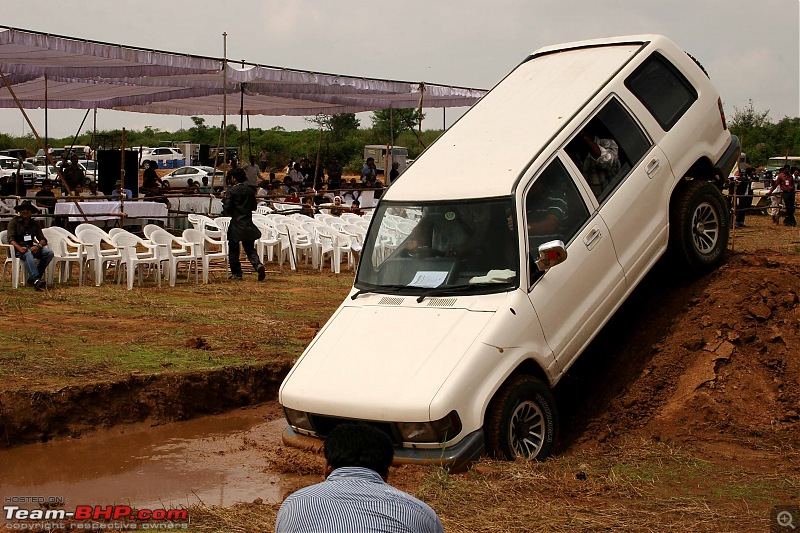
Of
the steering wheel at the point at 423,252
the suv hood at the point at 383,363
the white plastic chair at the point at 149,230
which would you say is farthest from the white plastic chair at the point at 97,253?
the suv hood at the point at 383,363

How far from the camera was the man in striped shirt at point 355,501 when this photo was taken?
3.15m

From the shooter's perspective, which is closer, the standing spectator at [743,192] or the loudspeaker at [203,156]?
the standing spectator at [743,192]

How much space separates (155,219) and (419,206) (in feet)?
51.2

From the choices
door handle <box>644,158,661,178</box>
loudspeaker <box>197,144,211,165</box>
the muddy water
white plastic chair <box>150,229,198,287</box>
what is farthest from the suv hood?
loudspeaker <box>197,144,211,165</box>

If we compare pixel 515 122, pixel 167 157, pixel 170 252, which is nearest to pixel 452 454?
pixel 515 122

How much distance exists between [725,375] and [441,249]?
2599mm

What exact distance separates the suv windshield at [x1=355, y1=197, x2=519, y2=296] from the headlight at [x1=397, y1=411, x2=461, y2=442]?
1.24 meters

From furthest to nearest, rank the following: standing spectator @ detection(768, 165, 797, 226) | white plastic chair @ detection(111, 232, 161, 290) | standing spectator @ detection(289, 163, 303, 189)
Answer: standing spectator @ detection(289, 163, 303, 189), standing spectator @ detection(768, 165, 797, 226), white plastic chair @ detection(111, 232, 161, 290)

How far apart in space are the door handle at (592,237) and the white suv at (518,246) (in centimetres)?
1

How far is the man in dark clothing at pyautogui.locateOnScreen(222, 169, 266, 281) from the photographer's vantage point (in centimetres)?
1617

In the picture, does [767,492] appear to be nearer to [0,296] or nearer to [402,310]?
[402,310]

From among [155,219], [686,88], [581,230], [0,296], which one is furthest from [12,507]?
[155,219]

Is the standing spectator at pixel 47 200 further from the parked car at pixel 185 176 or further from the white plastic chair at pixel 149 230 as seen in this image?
the parked car at pixel 185 176

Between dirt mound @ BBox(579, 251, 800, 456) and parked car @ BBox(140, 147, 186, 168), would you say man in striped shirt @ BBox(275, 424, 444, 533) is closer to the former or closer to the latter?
dirt mound @ BBox(579, 251, 800, 456)
